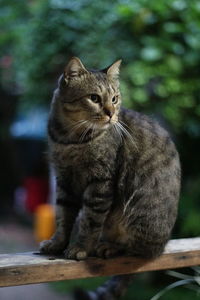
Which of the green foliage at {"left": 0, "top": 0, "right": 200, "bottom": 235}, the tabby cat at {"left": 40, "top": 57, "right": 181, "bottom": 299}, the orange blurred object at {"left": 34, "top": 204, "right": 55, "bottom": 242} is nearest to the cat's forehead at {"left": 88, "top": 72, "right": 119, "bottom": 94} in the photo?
the tabby cat at {"left": 40, "top": 57, "right": 181, "bottom": 299}

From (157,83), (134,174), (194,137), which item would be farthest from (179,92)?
(134,174)

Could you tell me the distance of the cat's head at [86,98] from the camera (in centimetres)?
214

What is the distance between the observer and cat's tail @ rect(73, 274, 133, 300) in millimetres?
2127

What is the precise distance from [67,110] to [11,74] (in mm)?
3260

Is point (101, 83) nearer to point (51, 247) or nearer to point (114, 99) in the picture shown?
point (114, 99)

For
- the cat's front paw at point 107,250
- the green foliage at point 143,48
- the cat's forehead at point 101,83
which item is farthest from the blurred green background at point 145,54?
the cat's front paw at point 107,250

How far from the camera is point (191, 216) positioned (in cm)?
352

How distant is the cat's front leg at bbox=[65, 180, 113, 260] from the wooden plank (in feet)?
0.16

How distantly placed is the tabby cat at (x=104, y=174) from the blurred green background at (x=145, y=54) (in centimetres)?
116

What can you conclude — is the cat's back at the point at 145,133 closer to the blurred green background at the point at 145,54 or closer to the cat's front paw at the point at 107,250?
the cat's front paw at the point at 107,250

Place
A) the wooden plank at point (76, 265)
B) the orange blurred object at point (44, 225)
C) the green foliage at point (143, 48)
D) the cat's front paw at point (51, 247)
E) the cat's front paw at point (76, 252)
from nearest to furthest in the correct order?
the wooden plank at point (76, 265) < the cat's front paw at point (76, 252) < the cat's front paw at point (51, 247) < the green foliage at point (143, 48) < the orange blurred object at point (44, 225)

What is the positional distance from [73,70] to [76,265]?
78 cm

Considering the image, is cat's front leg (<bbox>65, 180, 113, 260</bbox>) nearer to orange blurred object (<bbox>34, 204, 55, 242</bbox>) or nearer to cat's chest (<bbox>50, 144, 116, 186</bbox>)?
cat's chest (<bbox>50, 144, 116, 186</bbox>)

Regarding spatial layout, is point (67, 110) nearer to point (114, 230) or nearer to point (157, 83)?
point (114, 230)
